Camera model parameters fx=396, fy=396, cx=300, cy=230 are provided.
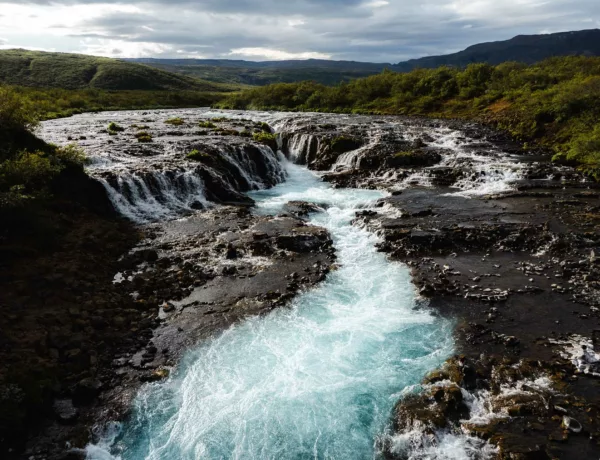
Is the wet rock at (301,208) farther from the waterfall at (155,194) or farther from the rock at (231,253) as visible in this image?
the rock at (231,253)

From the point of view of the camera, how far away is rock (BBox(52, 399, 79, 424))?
12583mm

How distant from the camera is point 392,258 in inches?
925

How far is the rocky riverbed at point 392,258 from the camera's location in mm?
12469

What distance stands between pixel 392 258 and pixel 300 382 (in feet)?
37.0

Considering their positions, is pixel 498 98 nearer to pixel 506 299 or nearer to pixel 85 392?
pixel 506 299

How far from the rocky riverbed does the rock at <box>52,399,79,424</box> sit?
0.06 meters

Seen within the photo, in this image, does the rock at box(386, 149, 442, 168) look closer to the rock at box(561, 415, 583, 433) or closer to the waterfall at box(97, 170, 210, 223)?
the waterfall at box(97, 170, 210, 223)

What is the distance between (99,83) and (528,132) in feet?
596

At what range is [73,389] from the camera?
44.7 ft

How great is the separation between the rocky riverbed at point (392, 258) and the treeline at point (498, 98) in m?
6.86

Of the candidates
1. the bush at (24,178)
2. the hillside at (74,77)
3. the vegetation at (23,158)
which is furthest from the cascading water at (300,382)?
the hillside at (74,77)

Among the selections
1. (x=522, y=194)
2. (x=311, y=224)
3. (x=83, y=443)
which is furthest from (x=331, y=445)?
(x=522, y=194)

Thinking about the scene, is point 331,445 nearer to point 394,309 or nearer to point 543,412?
point 543,412

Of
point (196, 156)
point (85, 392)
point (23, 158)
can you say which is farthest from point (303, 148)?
point (85, 392)
